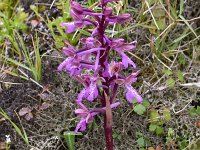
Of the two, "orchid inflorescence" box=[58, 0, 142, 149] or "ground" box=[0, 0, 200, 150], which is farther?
"ground" box=[0, 0, 200, 150]

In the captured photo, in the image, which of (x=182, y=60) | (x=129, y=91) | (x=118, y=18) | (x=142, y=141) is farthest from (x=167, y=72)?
(x=118, y=18)

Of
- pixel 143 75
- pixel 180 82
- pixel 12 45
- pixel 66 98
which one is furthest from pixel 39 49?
pixel 180 82

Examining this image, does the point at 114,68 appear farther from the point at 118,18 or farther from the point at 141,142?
the point at 141,142

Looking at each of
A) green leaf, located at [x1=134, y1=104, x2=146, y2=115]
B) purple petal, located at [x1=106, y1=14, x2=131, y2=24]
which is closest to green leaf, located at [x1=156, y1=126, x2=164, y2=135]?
green leaf, located at [x1=134, y1=104, x2=146, y2=115]

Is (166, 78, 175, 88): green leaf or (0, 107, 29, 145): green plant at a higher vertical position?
(166, 78, 175, 88): green leaf

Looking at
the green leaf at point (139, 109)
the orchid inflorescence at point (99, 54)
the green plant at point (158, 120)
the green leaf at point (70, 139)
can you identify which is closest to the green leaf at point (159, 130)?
the green plant at point (158, 120)

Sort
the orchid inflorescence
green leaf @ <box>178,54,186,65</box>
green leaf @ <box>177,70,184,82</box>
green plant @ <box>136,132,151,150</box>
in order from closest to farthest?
1. the orchid inflorescence
2. green plant @ <box>136,132,151,150</box>
3. green leaf @ <box>177,70,184,82</box>
4. green leaf @ <box>178,54,186,65</box>

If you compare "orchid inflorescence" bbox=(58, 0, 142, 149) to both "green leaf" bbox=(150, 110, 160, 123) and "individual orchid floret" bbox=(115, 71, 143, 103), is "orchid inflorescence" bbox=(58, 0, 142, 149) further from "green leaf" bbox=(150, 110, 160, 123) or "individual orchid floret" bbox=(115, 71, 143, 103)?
"green leaf" bbox=(150, 110, 160, 123)

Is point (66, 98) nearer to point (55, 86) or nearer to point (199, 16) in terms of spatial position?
point (55, 86)
